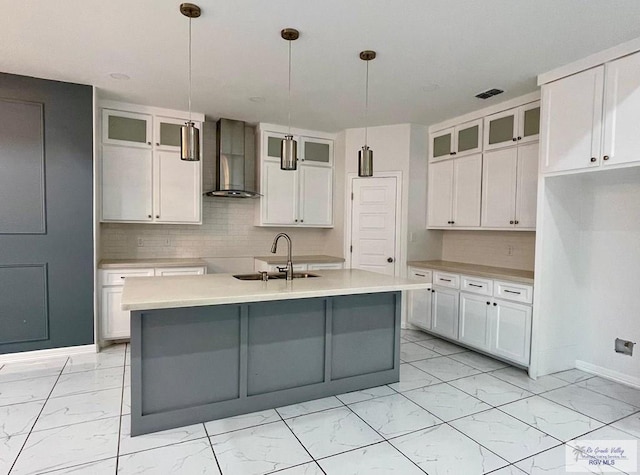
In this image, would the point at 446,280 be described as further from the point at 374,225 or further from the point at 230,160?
the point at 230,160

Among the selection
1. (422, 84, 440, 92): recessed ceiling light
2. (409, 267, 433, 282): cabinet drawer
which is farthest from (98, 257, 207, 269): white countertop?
(422, 84, 440, 92): recessed ceiling light

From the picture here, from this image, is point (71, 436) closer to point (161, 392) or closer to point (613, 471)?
point (161, 392)

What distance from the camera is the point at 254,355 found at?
8.80 ft

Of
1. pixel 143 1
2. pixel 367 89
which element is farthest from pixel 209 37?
pixel 367 89

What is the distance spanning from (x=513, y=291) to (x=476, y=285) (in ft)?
1.38

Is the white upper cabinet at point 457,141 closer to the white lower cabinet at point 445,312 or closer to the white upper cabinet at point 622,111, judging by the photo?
the white upper cabinet at point 622,111

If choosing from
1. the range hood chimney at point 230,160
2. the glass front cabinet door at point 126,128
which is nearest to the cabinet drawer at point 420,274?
the range hood chimney at point 230,160

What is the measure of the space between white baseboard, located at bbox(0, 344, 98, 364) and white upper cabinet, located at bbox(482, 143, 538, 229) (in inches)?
176

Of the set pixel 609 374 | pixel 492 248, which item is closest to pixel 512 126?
pixel 492 248

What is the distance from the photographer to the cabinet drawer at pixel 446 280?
4.14 metres

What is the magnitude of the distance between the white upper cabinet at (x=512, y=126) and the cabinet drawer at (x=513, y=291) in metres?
1.45

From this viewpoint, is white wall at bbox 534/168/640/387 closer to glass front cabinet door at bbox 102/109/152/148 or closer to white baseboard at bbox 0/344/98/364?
glass front cabinet door at bbox 102/109/152/148

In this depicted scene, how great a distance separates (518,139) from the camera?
3.77 meters

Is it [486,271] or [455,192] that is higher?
[455,192]
